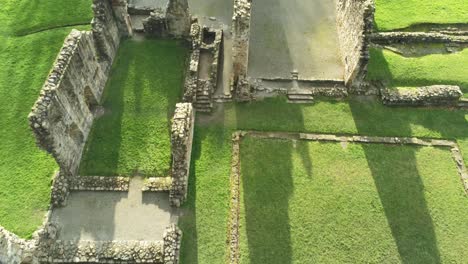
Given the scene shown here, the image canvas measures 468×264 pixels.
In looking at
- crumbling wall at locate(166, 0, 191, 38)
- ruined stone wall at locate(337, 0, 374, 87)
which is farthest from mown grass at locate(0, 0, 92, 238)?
ruined stone wall at locate(337, 0, 374, 87)

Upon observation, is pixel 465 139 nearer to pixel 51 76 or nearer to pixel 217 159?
pixel 217 159

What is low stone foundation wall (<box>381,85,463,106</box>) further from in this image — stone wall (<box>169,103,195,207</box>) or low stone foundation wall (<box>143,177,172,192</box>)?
low stone foundation wall (<box>143,177,172,192</box>)

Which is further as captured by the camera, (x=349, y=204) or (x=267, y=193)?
(x=267, y=193)

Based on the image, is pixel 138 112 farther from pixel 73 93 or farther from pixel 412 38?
pixel 412 38

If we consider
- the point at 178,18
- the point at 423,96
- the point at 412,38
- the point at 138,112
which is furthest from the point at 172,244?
the point at 412,38

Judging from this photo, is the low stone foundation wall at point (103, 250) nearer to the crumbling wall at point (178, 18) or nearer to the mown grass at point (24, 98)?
the mown grass at point (24, 98)

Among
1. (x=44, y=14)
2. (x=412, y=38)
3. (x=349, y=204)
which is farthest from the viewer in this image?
(x=44, y=14)

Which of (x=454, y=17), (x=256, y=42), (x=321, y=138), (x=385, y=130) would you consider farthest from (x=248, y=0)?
(x=454, y=17)
